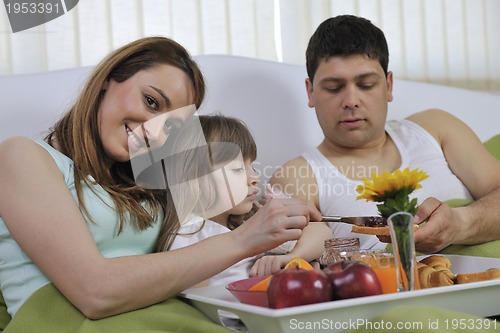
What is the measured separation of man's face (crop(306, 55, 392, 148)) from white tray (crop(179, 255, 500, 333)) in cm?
84

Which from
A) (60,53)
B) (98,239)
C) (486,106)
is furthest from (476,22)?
(98,239)

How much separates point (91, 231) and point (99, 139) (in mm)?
209

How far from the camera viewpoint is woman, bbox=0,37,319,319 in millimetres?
1021

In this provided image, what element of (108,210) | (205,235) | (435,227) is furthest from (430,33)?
(108,210)

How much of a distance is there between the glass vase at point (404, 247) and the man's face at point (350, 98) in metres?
0.86

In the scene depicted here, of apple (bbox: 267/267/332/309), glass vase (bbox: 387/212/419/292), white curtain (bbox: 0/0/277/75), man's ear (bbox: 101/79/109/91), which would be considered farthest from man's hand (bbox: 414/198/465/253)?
white curtain (bbox: 0/0/277/75)

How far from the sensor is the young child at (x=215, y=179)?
141cm

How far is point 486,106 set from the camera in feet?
7.31

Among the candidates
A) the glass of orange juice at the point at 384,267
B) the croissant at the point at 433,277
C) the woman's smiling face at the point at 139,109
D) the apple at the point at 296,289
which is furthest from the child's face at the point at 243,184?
the apple at the point at 296,289

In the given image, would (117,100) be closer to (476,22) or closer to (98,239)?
(98,239)

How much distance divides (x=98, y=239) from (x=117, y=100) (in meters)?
0.28

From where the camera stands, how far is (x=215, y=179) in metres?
1.56

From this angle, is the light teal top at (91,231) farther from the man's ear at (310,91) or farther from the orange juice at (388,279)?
the man's ear at (310,91)

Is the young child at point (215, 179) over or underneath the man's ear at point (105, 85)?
underneath
